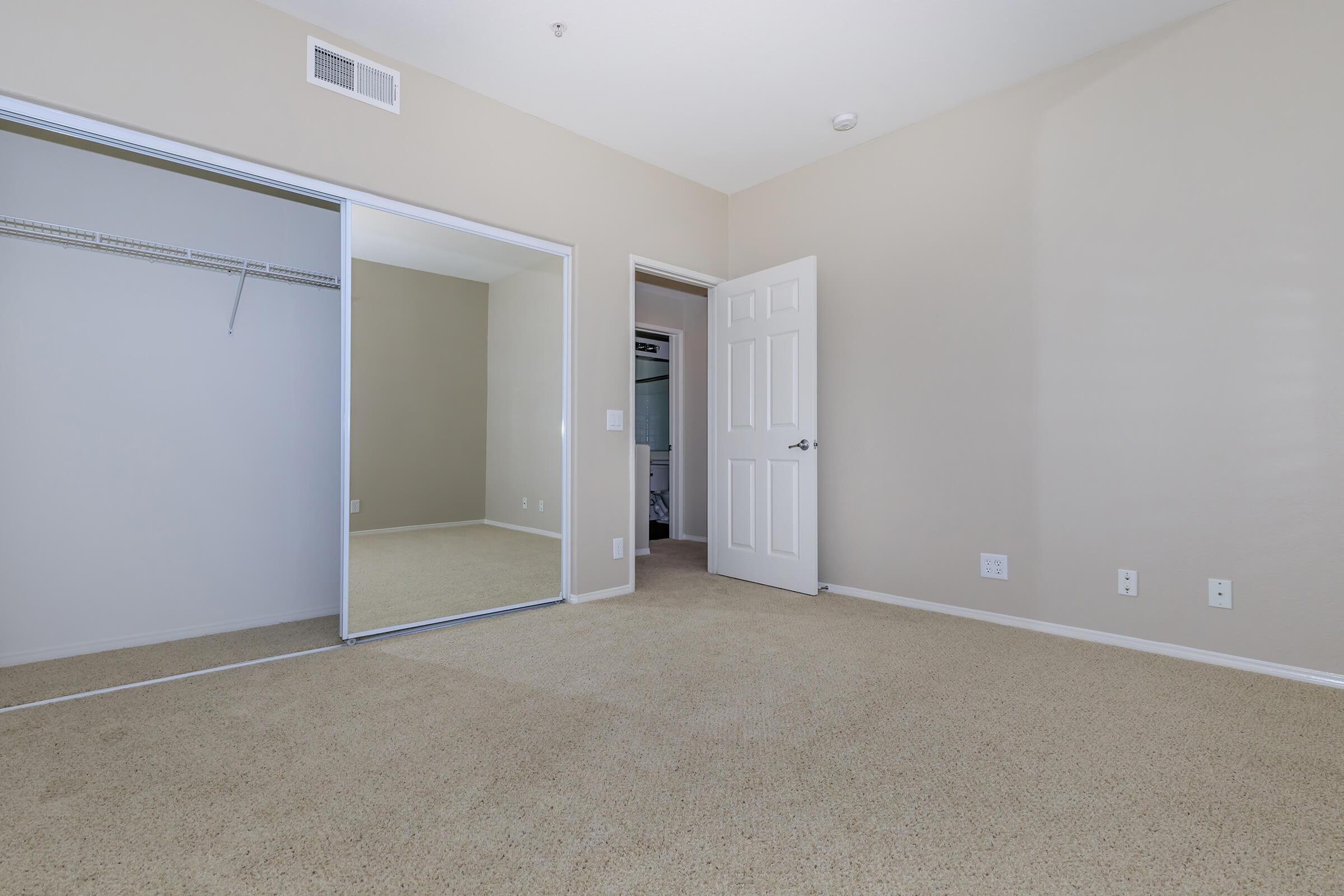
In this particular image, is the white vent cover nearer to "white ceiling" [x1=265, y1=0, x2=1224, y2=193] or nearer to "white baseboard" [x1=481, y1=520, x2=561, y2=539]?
"white ceiling" [x1=265, y1=0, x2=1224, y2=193]

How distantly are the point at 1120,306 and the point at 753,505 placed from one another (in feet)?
7.26

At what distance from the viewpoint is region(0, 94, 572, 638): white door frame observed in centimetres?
219

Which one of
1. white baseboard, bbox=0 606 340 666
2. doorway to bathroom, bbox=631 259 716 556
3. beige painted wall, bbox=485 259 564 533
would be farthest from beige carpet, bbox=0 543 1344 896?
doorway to bathroom, bbox=631 259 716 556

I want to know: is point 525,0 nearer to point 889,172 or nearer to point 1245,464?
point 889,172

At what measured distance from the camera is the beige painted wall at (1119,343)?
243 cm

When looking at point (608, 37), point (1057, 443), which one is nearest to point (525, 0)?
point (608, 37)

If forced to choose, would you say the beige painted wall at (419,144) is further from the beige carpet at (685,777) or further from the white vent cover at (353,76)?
the beige carpet at (685,777)

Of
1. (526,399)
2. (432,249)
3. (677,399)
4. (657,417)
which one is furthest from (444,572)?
(657,417)

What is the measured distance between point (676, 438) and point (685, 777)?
4617 mm

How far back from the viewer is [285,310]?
3.16 meters

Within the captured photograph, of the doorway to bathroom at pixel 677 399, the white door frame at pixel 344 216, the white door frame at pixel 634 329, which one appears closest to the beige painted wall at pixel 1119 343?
the white door frame at pixel 634 329

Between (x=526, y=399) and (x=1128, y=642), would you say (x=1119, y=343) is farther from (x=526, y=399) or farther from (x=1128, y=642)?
(x=526, y=399)

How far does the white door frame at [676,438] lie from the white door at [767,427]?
1.72 m

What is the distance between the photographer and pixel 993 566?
320cm
